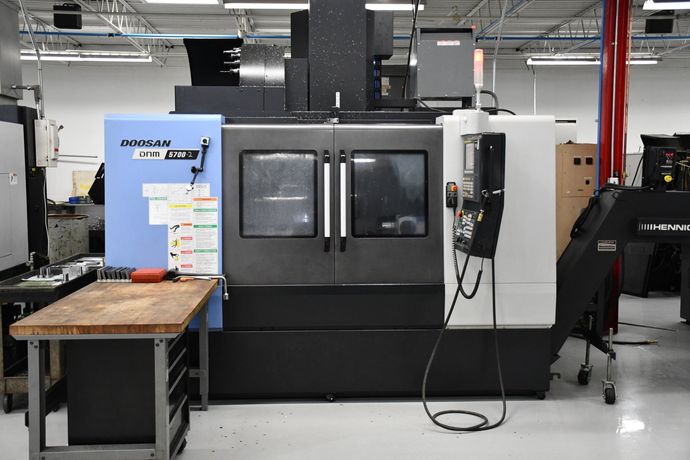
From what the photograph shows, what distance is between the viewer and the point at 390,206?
3.59 metres

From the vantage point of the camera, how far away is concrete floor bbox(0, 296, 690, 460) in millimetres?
3031

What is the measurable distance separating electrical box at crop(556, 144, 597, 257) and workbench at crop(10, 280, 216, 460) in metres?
3.90

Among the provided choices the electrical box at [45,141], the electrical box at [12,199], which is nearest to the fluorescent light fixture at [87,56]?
the electrical box at [45,141]

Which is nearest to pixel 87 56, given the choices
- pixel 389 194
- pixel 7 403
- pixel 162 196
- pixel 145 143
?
pixel 145 143

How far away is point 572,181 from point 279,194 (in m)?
3.36

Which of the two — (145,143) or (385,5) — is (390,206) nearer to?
(145,143)

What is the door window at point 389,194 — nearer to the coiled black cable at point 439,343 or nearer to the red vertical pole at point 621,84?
the coiled black cable at point 439,343

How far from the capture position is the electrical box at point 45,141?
14.3 feet

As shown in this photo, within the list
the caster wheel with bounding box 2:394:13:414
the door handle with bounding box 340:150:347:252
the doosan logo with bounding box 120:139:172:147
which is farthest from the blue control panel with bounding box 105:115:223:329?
the caster wheel with bounding box 2:394:13:414

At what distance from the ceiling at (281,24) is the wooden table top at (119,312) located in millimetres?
6930

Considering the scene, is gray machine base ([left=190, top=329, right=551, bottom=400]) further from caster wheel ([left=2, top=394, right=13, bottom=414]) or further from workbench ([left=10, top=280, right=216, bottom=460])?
caster wheel ([left=2, top=394, right=13, bottom=414])

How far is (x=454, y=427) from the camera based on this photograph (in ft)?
10.8

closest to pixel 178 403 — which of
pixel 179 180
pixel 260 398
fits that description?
pixel 260 398

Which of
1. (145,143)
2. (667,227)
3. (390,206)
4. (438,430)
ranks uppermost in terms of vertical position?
(145,143)
